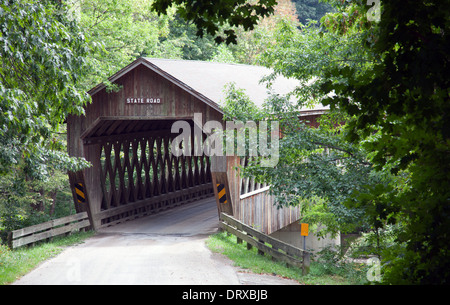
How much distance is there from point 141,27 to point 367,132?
15.9 meters

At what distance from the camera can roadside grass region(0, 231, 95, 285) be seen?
8.82 meters

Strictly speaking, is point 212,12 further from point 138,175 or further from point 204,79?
point 138,175

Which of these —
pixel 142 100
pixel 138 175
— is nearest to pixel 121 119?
pixel 142 100

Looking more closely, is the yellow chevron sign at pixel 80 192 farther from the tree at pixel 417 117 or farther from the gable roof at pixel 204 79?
the tree at pixel 417 117

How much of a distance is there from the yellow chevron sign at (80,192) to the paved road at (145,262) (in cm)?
110

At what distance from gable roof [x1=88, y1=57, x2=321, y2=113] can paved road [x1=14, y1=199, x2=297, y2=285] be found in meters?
3.51

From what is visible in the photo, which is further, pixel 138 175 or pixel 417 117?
pixel 138 175

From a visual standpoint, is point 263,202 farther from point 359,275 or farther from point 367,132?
point 367,132

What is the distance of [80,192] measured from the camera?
14.6m

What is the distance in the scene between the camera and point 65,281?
27.4 ft

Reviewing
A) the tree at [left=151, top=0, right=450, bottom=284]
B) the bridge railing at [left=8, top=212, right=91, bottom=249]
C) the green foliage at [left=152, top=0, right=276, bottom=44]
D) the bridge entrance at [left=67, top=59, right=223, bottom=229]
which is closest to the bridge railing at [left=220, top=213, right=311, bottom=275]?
the bridge entrance at [left=67, top=59, right=223, bottom=229]

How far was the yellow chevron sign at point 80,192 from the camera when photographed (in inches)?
571

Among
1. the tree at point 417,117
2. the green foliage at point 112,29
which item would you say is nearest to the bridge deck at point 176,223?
the green foliage at point 112,29

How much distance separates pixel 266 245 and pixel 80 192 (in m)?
6.26
